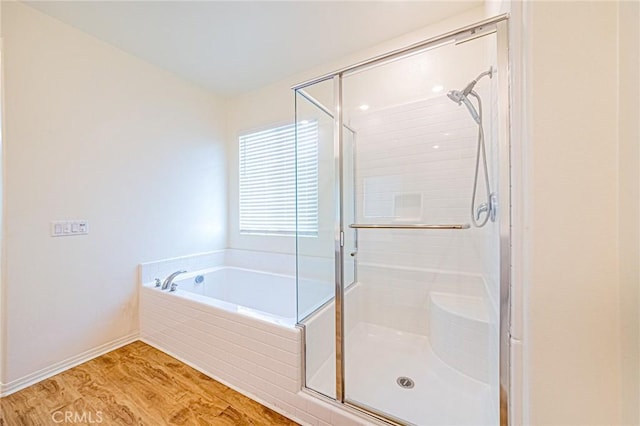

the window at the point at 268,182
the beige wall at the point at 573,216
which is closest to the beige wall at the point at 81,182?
the window at the point at 268,182

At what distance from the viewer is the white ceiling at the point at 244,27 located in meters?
1.75

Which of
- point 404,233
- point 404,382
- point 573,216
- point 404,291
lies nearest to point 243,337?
point 404,382

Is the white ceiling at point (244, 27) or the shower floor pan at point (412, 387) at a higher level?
the white ceiling at point (244, 27)

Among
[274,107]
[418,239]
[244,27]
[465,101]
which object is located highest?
[244,27]

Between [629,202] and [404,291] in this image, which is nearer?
[629,202]

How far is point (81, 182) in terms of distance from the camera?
1.91 metres

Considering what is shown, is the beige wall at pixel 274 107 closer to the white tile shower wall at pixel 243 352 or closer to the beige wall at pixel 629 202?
the white tile shower wall at pixel 243 352

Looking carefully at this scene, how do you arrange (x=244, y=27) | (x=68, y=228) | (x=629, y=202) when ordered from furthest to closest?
(x=244, y=27), (x=68, y=228), (x=629, y=202)

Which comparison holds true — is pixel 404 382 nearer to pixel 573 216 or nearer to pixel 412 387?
pixel 412 387

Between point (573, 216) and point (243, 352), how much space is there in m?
1.73

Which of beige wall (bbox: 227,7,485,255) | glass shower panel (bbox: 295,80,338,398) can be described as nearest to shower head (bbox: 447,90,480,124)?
beige wall (bbox: 227,7,485,255)

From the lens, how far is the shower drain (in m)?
1.59

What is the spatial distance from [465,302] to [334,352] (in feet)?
3.43

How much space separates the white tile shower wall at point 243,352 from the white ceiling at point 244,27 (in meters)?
2.11
